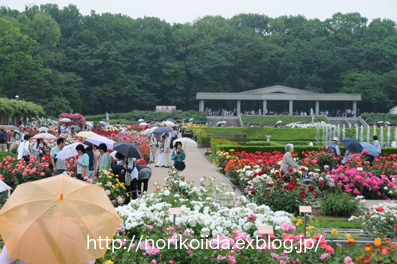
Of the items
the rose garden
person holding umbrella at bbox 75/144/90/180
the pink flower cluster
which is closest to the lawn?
the pink flower cluster

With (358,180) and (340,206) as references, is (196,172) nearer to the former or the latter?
(358,180)

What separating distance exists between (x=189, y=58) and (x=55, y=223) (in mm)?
57383

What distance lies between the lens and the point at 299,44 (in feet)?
200

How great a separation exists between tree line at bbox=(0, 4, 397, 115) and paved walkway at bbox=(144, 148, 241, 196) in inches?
1426

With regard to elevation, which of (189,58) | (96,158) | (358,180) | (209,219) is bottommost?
(358,180)

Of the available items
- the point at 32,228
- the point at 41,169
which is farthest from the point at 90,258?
the point at 41,169

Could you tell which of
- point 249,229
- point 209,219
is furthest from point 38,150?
point 249,229

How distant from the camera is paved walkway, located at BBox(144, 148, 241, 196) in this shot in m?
11.1

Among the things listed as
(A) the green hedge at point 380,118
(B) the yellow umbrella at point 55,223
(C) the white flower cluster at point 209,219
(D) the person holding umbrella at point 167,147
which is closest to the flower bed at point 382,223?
(C) the white flower cluster at point 209,219

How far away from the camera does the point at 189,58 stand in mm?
59156

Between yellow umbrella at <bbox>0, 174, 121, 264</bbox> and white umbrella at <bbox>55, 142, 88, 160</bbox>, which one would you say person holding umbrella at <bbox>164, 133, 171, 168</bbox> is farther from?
yellow umbrella at <bbox>0, 174, 121, 264</bbox>

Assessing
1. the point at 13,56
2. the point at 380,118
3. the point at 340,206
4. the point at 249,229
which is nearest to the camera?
the point at 249,229

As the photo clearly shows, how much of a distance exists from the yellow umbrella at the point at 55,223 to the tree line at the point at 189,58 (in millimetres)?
48040

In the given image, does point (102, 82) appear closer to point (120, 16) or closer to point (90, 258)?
point (120, 16)
